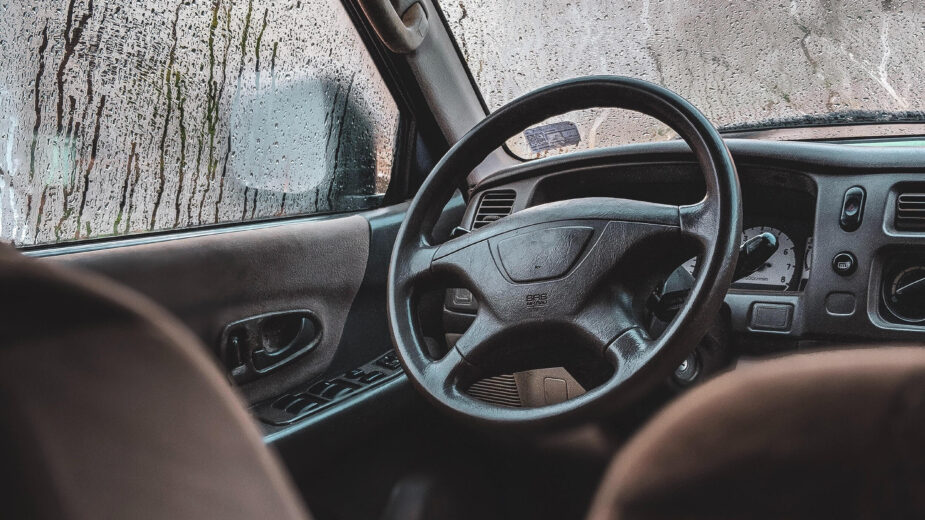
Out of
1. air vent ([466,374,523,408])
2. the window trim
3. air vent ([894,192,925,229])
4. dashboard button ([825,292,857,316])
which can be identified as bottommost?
air vent ([466,374,523,408])

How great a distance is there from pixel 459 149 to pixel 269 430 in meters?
0.69

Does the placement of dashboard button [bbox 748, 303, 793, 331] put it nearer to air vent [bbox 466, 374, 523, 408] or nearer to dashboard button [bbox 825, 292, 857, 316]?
dashboard button [bbox 825, 292, 857, 316]

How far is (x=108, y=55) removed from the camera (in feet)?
5.23

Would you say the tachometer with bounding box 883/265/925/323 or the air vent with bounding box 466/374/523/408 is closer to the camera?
the tachometer with bounding box 883/265/925/323

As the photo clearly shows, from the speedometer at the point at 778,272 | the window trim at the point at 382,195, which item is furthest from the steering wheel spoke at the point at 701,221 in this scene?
the window trim at the point at 382,195

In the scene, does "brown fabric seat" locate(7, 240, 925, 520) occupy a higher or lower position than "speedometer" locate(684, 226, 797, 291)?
higher

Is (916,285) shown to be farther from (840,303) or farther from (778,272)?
(778,272)

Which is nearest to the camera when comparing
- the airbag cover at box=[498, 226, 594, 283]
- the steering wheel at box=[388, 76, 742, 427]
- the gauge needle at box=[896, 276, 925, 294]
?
the steering wheel at box=[388, 76, 742, 427]

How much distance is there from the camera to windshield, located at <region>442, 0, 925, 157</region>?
1831 millimetres

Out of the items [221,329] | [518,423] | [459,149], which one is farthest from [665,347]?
[221,329]

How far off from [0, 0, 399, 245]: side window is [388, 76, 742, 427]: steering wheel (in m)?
0.59

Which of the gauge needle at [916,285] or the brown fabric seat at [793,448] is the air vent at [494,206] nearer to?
the gauge needle at [916,285]

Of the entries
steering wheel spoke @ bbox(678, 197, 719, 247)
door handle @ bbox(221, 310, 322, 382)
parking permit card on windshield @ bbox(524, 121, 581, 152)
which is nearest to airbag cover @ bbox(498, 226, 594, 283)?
steering wheel spoke @ bbox(678, 197, 719, 247)

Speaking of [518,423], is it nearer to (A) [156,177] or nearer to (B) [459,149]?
(B) [459,149]
